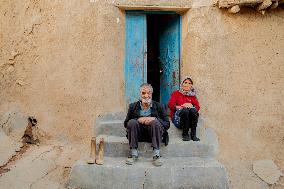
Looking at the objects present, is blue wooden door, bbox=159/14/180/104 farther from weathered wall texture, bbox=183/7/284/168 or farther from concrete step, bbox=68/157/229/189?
concrete step, bbox=68/157/229/189

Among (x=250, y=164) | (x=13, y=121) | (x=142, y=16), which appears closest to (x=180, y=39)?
(x=142, y=16)

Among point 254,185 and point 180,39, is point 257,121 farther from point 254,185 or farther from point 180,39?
point 180,39

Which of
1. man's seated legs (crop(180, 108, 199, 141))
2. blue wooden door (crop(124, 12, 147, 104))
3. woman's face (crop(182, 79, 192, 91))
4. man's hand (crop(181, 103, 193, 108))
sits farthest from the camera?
blue wooden door (crop(124, 12, 147, 104))

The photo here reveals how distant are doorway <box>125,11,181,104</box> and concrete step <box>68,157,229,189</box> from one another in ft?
6.10

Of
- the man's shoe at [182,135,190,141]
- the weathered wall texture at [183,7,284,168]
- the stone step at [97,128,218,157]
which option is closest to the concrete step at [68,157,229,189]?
the stone step at [97,128,218,157]

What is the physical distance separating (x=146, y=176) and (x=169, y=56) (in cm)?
280

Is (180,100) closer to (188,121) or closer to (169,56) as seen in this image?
(188,121)

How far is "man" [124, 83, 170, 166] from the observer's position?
5195 mm

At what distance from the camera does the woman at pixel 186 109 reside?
218 inches

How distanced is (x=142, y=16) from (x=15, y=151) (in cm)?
316

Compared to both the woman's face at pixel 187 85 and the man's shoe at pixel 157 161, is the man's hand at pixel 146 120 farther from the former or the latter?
the woman's face at pixel 187 85

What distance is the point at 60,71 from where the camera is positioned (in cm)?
627

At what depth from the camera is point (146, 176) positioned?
16.8 ft

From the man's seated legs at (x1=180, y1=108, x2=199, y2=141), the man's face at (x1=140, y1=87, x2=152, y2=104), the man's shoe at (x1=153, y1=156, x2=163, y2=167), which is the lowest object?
the man's shoe at (x1=153, y1=156, x2=163, y2=167)
